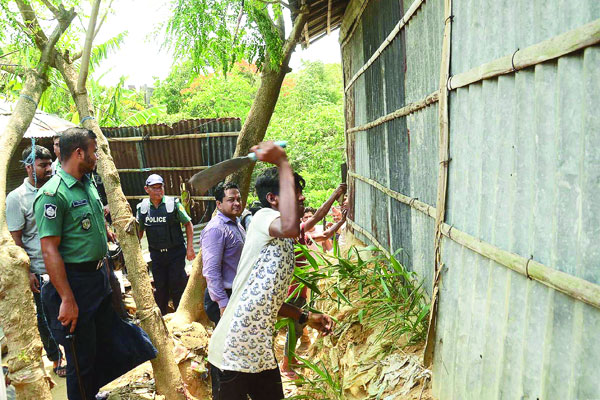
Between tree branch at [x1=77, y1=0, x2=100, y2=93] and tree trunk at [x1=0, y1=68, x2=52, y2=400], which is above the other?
tree branch at [x1=77, y1=0, x2=100, y2=93]

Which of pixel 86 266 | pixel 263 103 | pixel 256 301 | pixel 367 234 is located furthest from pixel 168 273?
pixel 256 301

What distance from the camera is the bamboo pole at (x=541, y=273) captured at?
1543 mm

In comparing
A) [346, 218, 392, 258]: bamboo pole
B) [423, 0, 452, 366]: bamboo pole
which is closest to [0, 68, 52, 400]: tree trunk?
[423, 0, 452, 366]: bamboo pole

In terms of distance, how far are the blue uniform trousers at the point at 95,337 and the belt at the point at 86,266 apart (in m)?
0.02

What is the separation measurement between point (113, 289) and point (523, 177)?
131 inches

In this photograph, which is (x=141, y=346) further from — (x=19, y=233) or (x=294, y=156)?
(x=294, y=156)

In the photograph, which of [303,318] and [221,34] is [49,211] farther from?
[221,34]

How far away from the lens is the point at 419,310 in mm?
3578

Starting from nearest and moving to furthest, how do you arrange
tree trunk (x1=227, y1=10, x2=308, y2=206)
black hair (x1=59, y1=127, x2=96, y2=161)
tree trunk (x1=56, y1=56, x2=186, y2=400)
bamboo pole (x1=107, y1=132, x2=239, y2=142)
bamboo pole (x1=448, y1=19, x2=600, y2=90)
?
bamboo pole (x1=448, y1=19, x2=600, y2=90)
black hair (x1=59, y1=127, x2=96, y2=161)
tree trunk (x1=56, y1=56, x2=186, y2=400)
tree trunk (x1=227, y1=10, x2=308, y2=206)
bamboo pole (x1=107, y1=132, x2=239, y2=142)

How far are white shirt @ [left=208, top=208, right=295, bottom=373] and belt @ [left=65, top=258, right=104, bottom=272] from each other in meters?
1.26

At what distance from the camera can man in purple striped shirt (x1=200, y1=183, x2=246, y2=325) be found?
12.9 ft

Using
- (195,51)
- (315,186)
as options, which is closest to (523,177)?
(195,51)

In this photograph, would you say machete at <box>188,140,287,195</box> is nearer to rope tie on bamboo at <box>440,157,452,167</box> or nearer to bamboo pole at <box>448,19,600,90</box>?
rope tie on bamboo at <box>440,157,452,167</box>

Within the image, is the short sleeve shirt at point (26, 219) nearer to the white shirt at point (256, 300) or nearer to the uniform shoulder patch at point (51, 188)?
the uniform shoulder patch at point (51, 188)
